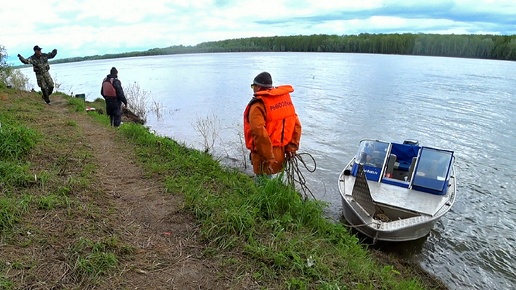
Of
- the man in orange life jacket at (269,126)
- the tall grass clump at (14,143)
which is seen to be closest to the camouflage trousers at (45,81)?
the tall grass clump at (14,143)

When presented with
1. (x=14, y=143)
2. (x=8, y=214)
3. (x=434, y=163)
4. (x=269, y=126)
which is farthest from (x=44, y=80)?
(x=434, y=163)

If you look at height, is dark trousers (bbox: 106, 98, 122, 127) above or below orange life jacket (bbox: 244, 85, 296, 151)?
below

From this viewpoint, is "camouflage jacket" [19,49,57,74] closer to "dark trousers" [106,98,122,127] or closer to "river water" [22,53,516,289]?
"dark trousers" [106,98,122,127]

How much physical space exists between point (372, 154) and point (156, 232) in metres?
6.15

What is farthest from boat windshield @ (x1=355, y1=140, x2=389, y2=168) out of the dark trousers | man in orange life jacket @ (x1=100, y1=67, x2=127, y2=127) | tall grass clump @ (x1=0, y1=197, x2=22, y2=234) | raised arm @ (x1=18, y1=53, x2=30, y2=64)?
raised arm @ (x1=18, y1=53, x2=30, y2=64)

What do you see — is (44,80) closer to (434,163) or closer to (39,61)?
(39,61)

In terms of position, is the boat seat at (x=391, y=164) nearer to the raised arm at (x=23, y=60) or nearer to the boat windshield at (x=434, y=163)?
the boat windshield at (x=434, y=163)

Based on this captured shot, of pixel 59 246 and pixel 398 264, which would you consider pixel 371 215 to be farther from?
pixel 59 246

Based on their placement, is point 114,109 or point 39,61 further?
point 39,61

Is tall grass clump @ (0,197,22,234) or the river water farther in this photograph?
the river water

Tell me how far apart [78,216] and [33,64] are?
400 inches

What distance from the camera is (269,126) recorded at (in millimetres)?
4980

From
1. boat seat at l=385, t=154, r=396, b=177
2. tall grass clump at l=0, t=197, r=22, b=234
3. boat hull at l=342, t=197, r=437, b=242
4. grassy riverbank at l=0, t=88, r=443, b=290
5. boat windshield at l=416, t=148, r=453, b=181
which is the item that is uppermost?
tall grass clump at l=0, t=197, r=22, b=234

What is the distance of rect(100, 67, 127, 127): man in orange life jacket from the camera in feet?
32.9
